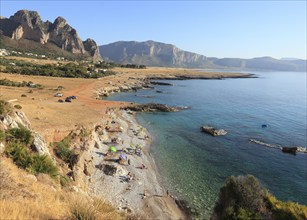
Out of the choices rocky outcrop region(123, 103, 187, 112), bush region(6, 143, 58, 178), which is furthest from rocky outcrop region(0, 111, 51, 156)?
rocky outcrop region(123, 103, 187, 112)

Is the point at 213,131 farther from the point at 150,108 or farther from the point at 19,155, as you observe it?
the point at 19,155

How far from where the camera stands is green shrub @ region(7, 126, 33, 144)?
61.8 ft

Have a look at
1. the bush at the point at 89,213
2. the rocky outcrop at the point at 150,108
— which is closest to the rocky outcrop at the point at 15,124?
the bush at the point at 89,213

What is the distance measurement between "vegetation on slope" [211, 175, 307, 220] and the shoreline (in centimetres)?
537

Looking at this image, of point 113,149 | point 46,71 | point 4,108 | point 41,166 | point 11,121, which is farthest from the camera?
point 46,71

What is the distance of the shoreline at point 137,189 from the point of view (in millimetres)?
21938

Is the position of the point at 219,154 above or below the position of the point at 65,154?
below

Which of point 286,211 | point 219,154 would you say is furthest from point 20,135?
point 219,154

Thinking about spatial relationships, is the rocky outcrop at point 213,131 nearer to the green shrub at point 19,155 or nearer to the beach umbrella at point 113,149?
the beach umbrella at point 113,149

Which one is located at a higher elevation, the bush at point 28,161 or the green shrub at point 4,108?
the green shrub at point 4,108

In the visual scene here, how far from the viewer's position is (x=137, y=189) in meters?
25.2

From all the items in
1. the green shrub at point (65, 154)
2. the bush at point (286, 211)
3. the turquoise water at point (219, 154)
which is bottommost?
the turquoise water at point (219, 154)

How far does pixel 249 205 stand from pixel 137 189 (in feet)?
42.1

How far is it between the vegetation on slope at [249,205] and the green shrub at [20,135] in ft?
45.8
